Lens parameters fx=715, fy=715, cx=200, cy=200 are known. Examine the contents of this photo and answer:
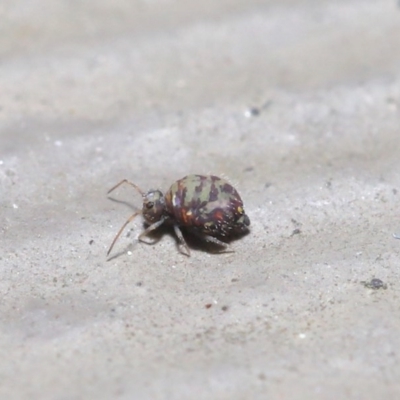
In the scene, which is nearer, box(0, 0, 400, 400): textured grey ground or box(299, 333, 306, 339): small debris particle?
box(0, 0, 400, 400): textured grey ground

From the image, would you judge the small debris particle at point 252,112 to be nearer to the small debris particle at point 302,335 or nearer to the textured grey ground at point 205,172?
the textured grey ground at point 205,172

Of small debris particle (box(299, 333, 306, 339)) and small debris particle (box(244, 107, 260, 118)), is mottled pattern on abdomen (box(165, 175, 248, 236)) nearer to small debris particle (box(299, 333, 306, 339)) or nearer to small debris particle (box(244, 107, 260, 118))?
small debris particle (box(299, 333, 306, 339))

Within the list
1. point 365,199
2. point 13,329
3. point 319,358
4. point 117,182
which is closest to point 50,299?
point 13,329

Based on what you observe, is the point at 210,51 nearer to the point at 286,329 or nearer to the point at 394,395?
the point at 286,329

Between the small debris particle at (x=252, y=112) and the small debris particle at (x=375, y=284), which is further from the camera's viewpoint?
the small debris particle at (x=252, y=112)

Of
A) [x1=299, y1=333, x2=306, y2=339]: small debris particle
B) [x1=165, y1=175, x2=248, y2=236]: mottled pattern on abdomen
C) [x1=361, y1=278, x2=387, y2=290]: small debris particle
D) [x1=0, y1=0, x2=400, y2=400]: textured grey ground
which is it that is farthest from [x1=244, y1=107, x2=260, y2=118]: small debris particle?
[x1=299, y1=333, x2=306, y2=339]: small debris particle

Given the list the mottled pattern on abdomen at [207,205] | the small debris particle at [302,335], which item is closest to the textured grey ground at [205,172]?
the small debris particle at [302,335]
